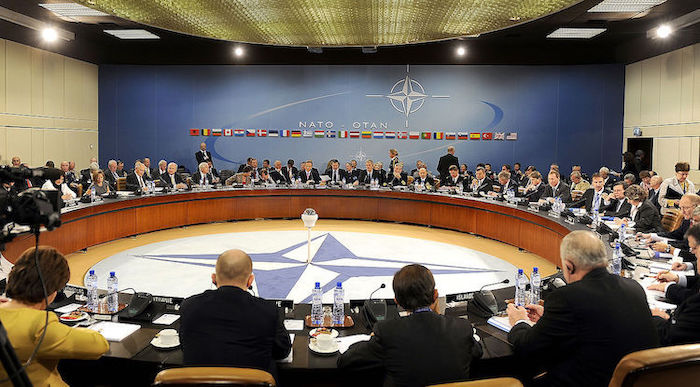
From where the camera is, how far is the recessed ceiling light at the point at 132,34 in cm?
1202

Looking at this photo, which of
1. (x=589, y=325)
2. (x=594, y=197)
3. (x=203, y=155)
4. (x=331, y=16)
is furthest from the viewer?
(x=203, y=155)

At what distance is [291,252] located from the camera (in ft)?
25.1

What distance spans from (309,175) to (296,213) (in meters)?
1.29

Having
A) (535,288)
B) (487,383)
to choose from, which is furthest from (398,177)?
(487,383)

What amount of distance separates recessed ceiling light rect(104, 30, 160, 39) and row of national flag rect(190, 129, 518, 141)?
302cm

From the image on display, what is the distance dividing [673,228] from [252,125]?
11.2 meters

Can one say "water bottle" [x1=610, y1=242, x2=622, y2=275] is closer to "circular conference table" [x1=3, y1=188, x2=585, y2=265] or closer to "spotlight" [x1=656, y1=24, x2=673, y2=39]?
"circular conference table" [x1=3, y1=188, x2=585, y2=265]

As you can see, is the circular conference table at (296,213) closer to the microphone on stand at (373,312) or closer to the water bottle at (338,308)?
the microphone on stand at (373,312)

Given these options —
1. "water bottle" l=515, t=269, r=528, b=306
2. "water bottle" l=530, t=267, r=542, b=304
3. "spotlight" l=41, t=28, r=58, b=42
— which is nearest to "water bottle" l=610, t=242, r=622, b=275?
"water bottle" l=530, t=267, r=542, b=304

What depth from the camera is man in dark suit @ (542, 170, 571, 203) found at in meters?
8.30

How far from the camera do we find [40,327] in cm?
189

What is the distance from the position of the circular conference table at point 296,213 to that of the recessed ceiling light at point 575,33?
16.1 feet

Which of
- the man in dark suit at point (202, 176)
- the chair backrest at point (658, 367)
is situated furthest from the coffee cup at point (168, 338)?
the man in dark suit at point (202, 176)

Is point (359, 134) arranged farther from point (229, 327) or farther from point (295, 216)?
point (229, 327)
